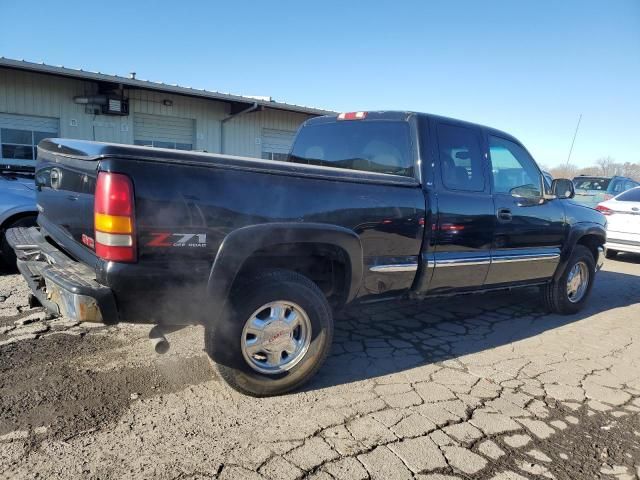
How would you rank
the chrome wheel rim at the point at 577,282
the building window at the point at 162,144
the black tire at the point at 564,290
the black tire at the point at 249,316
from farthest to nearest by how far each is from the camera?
the building window at the point at 162,144 < the chrome wheel rim at the point at 577,282 < the black tire at the point at 564,290 < the black tire at the point at 249,316

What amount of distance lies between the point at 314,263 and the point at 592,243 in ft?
13.3

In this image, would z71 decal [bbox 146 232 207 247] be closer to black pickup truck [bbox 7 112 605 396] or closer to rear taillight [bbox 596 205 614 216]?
black pickup truck [bbox 7 112 605 396]

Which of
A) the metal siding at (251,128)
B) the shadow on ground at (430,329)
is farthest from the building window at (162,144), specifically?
the shadow on ground at (430,329)

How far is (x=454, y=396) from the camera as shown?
328 cm

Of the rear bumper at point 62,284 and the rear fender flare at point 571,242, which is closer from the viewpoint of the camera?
the rear bumper at point 62,284

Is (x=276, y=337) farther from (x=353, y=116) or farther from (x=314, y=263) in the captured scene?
(x=353, y=116)

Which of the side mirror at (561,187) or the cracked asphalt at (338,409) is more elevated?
the side mirror at (561,187)

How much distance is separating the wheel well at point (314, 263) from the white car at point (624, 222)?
7955mm

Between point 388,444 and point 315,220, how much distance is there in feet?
4.57

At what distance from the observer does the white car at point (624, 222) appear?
898cm

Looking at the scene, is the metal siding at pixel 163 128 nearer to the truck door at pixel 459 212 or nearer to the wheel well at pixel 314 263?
the truck door at pixel 459 212

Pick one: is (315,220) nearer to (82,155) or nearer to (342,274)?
(342,274)

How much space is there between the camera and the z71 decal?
8.32 ft

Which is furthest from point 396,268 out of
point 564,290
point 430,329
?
point 564,290
